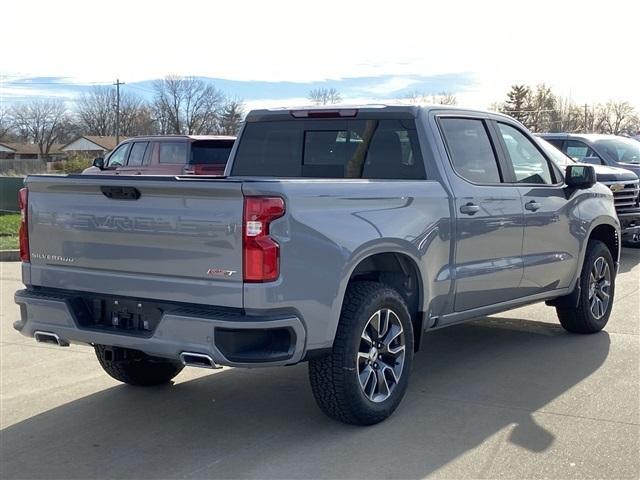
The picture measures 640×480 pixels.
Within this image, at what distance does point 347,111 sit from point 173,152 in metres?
11.2

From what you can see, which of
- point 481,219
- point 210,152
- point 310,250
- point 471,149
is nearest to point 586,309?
point 481,219

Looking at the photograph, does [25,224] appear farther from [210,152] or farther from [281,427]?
[210,152]

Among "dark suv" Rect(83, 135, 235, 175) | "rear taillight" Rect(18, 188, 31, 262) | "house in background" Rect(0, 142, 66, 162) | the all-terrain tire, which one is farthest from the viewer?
"house in background" Rect(0, 142, 66, 162)

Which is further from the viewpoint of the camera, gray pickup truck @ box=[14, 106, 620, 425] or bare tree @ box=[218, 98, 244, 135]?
bare tree @ box=[218, 98, 244, 135]

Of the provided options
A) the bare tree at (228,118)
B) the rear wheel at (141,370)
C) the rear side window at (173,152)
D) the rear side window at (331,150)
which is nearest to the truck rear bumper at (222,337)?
the rear wheel at (141,370)

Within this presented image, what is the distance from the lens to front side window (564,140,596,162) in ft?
46.6

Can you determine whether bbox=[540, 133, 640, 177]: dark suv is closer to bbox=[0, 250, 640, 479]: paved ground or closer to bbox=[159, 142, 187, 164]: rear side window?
bbox=[159, 142, 187, 164]: rear side window

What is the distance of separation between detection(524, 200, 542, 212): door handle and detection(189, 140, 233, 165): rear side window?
10561 millimetres

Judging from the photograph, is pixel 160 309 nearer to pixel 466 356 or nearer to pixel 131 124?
pixel 466 356

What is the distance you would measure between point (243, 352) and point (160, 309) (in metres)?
0.58

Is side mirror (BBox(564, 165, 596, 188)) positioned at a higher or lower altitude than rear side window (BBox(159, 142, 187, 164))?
higher

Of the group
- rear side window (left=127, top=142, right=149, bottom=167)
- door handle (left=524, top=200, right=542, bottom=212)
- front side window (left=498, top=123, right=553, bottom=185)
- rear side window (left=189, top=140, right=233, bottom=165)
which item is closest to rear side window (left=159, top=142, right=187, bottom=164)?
rear side window (left=189, top=140, right=233, bottom=165)

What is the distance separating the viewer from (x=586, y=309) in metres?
7.19

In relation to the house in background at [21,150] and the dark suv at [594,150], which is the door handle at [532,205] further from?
the house in background at [21,150]
